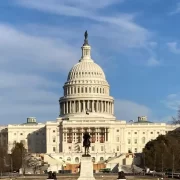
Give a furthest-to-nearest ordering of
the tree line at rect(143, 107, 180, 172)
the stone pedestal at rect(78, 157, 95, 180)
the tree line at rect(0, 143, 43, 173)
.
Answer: the tree line at rect(0, 143, 43, 173) → the tree line at rect(143, 107, 180, 172) → the stone pedestal at rect(78, 157, 95, 180)

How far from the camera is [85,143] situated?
238ft

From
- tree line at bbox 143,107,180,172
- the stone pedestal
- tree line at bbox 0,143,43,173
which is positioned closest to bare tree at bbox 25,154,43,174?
tree line at bbox 0,143,43,173

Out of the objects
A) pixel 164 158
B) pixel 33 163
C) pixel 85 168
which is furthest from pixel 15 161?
pixel 85 168

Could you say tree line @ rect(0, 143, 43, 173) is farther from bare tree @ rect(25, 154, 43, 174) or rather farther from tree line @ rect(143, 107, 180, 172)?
tree line @ rect(143, 107, 180, 172)

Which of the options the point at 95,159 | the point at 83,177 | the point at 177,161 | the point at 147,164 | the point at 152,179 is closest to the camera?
the point at 83,177

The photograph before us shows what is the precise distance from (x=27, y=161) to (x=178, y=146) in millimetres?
41478

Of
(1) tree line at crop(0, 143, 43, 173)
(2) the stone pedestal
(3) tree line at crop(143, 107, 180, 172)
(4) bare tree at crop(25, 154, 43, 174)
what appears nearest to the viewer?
→ (2) the stone pedestal

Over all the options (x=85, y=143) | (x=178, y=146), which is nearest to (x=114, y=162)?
(x=178, y=146)

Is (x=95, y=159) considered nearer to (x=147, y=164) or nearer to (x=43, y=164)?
(x=43, y=164)

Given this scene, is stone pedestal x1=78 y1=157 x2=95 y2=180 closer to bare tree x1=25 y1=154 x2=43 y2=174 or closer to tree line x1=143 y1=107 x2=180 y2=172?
tree line x1=143 y1=107 x2=180 y2=172

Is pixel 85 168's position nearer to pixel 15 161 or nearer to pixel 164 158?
pixel 164 158

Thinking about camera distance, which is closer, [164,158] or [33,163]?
[164,158]

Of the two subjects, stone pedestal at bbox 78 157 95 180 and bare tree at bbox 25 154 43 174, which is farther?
bare tree at bbox 25 154 43 174

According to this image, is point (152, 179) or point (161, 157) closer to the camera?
point (152, 179)
